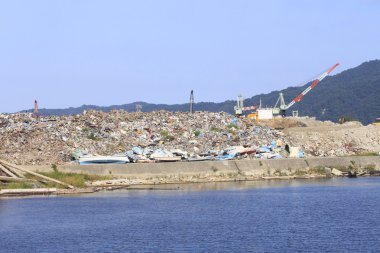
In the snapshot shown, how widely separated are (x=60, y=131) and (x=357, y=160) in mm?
32771

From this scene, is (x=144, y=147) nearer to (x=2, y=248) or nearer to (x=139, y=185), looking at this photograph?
(x=139, y=185)

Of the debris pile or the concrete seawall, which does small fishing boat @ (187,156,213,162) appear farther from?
the concrete seawall

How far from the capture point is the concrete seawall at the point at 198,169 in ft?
237

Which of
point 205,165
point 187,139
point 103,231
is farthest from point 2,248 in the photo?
point 187,139

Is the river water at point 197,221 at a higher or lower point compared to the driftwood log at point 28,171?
lower

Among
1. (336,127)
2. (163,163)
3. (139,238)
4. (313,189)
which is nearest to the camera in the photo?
(139,238)

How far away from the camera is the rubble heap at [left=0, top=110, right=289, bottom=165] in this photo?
245 feet

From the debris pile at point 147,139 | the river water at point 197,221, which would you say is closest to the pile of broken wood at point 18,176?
the river water at point 197,221

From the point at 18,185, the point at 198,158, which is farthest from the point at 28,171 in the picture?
the point at 198,158

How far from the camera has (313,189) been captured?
68.2 m

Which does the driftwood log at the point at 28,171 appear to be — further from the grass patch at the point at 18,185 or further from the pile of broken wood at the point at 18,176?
the grass patch at the point at 18,185

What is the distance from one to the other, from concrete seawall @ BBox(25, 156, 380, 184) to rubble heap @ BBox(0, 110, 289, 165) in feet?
11.8

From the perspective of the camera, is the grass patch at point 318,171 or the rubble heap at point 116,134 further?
the grass patch at point 318,171

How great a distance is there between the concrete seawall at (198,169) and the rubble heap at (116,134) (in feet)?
11.8
